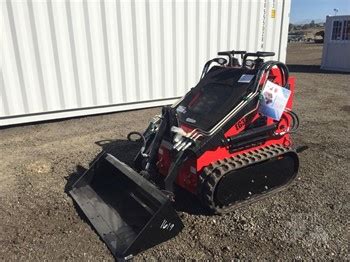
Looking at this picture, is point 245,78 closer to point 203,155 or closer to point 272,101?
point 272,101

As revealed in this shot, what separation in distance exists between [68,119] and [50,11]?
2191 millimetres

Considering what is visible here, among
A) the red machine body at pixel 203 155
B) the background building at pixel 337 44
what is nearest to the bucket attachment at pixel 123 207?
the red machine body at pixel 203 155

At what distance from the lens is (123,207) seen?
11.6ft

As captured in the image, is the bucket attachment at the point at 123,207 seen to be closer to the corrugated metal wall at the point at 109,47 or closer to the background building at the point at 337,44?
the corrugated metal wall at the point at 109,47

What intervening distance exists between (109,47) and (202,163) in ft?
14.9

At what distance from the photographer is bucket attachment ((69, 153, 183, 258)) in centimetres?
298

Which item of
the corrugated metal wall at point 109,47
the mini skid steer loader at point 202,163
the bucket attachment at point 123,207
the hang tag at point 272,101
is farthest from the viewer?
the corrugated metal wall at point 109,47

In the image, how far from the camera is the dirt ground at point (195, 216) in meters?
3.08

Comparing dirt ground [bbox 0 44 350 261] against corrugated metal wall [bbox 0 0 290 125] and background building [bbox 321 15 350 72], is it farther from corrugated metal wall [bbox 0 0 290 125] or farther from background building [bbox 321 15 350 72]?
background building [bbox 321 15 350 72]

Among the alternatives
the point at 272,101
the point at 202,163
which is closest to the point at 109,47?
the point at 272,101

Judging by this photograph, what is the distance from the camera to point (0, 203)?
4.00 meters

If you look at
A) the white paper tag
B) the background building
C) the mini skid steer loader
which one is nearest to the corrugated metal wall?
the mini skid steer loader

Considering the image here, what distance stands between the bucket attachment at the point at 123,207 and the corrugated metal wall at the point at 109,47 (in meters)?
3.58

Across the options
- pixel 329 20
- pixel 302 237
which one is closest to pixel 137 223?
pixel 302 237
